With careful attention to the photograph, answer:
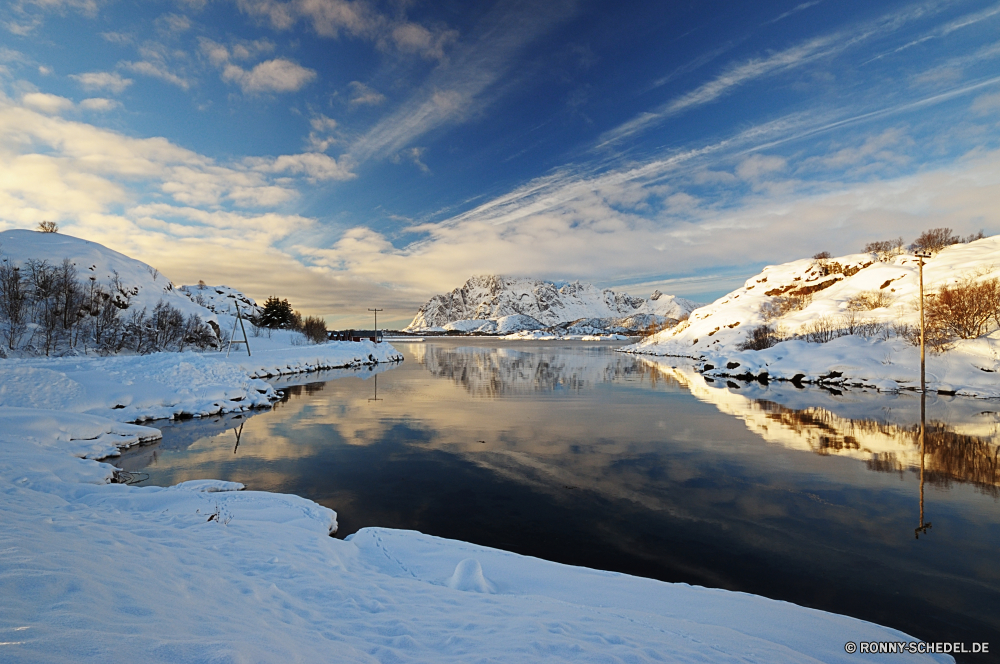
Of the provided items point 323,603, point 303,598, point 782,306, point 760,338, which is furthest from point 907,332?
point 303,598

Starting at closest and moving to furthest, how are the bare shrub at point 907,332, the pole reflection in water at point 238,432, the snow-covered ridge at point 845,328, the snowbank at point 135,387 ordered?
the pole reflection in water at point 238,432 < the snowbank at point 135,387 < the snow-covered ridge at point 845,328 < the bare shrub at point 907,332

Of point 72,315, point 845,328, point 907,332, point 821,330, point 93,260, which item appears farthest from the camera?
point 821,330

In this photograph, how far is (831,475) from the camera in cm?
1067

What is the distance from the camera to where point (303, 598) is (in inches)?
177

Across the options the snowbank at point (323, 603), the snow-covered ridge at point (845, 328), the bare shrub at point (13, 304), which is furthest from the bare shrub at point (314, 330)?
the snowbank at point (323, 603)

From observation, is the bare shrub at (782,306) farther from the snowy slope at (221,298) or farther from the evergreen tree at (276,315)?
the snowy slope at (221,298)

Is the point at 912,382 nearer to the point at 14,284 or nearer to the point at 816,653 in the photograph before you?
the point at 816,653

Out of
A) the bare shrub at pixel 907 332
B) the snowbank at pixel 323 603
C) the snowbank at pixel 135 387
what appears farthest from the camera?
the bare shrub at pixel 907 332

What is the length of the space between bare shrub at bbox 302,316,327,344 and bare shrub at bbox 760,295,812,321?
75124 mm

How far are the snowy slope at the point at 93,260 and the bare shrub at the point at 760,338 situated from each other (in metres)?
67.1

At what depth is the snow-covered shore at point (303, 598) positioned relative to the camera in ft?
9.79

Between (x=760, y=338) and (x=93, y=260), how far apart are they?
7580 cm

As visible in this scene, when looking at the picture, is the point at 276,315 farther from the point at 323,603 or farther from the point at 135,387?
the point at 323,603

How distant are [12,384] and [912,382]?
45.6 meters
